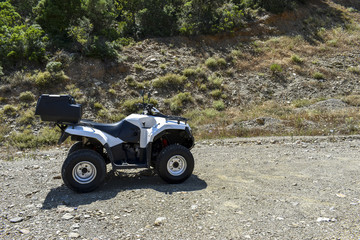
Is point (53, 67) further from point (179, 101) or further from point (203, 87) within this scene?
point (203, 87)

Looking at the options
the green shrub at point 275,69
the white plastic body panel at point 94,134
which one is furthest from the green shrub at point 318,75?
the white plastic body panel at point 94,134

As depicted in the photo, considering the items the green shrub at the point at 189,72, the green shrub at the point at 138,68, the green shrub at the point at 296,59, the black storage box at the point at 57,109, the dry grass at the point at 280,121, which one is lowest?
the dry grass at the point at 280,121

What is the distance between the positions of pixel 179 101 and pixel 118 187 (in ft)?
43.1

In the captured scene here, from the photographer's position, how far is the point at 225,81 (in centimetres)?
2305

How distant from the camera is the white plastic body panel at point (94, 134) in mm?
6839

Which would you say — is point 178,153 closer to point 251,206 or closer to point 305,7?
point 251,206

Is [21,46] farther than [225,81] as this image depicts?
No

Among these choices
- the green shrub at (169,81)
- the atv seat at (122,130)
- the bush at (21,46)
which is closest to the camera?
the atv seat at (122,130)

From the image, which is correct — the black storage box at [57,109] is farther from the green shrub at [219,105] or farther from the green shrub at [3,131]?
the green shrub at [219,105]

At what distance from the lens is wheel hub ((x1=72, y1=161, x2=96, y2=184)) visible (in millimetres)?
6777

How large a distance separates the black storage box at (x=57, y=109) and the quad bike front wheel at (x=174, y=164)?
1899 millimetres

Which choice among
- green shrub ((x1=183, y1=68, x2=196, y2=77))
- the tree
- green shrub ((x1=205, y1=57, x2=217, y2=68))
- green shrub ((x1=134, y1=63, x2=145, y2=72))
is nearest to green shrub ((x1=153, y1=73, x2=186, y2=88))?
green shrub ((x1=183, y1=68, x2=196, y2=77))

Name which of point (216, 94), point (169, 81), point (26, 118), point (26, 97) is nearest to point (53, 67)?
point (26, 97)

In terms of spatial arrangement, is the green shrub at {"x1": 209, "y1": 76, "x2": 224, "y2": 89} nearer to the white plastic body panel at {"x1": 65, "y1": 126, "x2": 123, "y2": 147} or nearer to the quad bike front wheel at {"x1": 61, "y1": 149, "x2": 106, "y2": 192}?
the white plastic body panel at {"x1": 65, "y1": 126, "x2": 123, "y2": 147}
